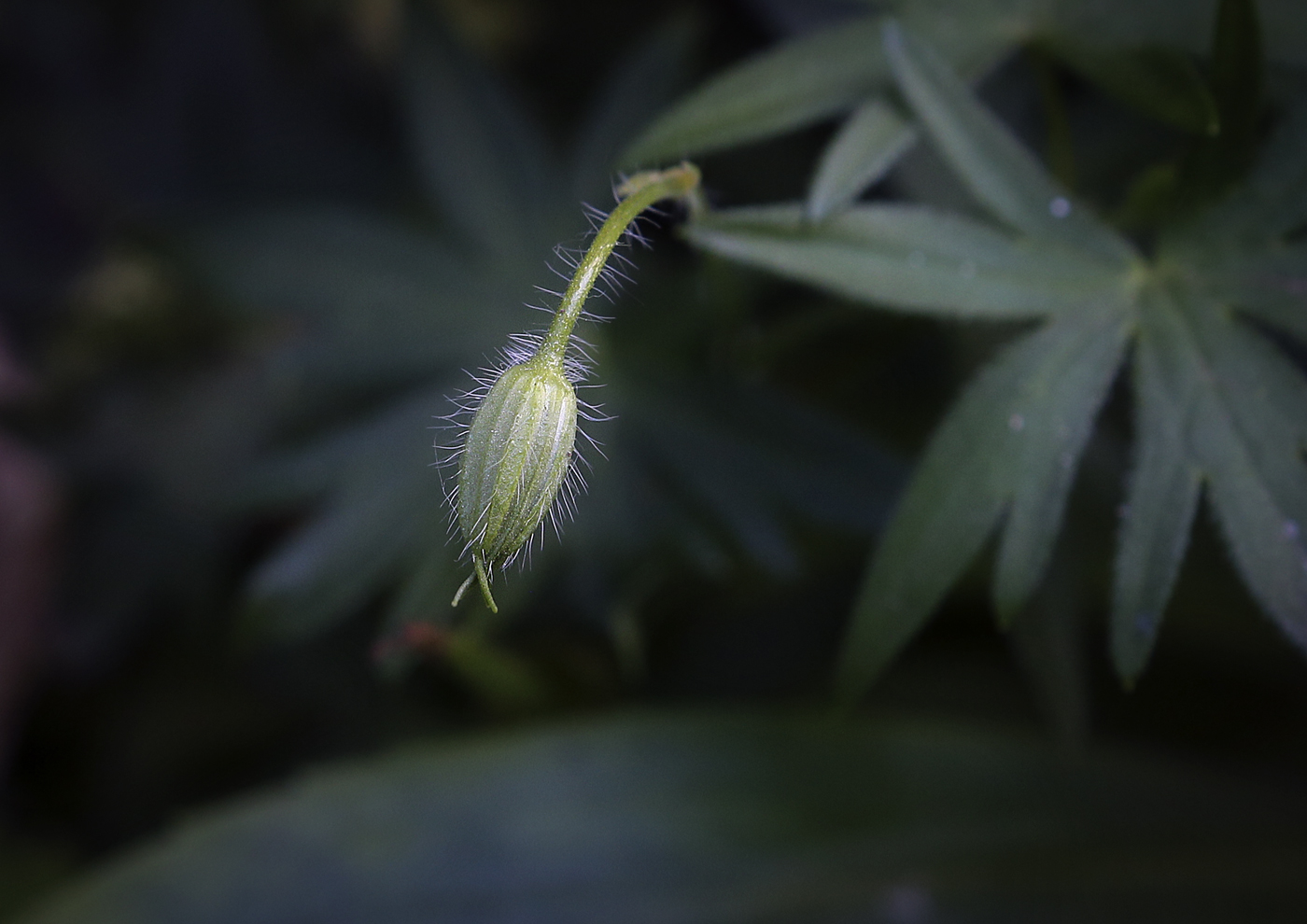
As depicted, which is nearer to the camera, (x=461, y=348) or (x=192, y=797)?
(x=461, y=348)

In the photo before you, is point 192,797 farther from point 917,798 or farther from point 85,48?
point 85,48

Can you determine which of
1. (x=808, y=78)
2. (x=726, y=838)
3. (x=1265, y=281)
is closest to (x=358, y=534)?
(x=726, y=838)

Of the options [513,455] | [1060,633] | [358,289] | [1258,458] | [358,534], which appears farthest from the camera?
[358,289]

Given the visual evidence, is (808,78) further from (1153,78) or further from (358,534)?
(358,534)

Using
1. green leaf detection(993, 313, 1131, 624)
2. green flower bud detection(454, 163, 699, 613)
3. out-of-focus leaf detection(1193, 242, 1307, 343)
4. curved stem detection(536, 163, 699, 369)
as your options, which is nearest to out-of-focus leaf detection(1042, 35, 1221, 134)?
out-of-focus leaf detection(1193, 242, 1307, 343)

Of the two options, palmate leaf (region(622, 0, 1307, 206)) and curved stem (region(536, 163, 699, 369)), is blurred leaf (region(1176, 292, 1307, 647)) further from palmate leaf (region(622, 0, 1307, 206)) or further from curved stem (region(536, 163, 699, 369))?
curved stem (region(536, 163, 699, 369))

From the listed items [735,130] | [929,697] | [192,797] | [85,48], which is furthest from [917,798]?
[85,48]
